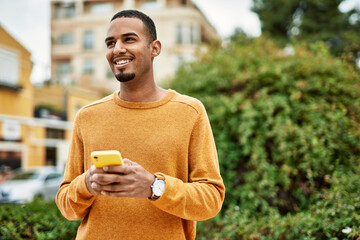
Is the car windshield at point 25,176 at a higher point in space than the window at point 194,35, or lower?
lower

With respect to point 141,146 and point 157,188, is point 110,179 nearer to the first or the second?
point 157,188

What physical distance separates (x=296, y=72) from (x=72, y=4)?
102ft

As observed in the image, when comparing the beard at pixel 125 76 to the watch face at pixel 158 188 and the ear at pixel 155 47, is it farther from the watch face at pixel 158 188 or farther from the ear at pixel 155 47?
the watch face at pixel 158 188

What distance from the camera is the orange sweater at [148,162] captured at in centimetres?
159

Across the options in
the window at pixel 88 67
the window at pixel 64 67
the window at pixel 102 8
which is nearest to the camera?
the window at pixel 88 67

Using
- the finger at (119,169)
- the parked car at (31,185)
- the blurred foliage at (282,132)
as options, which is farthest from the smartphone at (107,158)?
the parked car at (31,185)

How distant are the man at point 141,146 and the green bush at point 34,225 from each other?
4.80 ft

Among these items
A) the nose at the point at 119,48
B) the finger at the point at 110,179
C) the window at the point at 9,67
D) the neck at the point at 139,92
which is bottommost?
the finger at the point at 110,179

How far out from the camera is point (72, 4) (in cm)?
3209

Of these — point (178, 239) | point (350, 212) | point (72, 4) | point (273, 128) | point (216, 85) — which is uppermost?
point (72, 4)

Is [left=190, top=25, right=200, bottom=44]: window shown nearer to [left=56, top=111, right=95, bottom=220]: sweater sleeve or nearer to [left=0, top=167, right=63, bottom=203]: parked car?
[left=0, top=167, right=63, bottom=203]: parked car

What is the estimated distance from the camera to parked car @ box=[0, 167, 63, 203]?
1035 centimetres

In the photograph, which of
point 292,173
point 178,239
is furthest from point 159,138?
point 292,173

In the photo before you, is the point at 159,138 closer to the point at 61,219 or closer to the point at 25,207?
the point at 61,219
